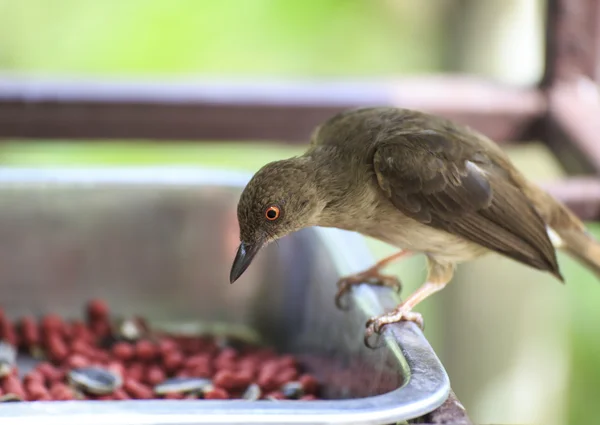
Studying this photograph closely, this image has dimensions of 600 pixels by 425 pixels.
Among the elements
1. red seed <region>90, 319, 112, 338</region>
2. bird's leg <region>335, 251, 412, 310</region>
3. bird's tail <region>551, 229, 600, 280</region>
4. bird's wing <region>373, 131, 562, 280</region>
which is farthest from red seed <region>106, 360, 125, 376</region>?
bird's tail <region>551, 229, 600, 280</region>

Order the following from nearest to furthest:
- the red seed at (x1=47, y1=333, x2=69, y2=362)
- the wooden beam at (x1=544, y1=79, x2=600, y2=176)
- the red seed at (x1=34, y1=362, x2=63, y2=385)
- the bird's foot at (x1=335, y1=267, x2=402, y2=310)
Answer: the bird's foot at (x1=335, y1=267, x2=402, y2=310), the red seed at (x1=34, y1=362, x2=63, y2=385), the red seed at (x1=47, y1=333, x2=69, y2=362), the wooden beam at (x1=544, y1=79, x2=600, y2=176)

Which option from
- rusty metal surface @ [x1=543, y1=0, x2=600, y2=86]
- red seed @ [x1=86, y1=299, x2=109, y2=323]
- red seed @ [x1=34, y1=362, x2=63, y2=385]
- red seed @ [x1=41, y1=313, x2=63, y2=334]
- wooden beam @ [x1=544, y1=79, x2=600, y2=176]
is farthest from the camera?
rusty metal surface @ [x1=543, y1=0, x2=600, y2=86]

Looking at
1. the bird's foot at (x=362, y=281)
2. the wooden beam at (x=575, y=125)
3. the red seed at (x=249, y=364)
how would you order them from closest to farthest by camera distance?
the bird's foot at (x=362, y=281) < the red seed at (x=249, y=364) < the wooden beam at (x=575, y=125)

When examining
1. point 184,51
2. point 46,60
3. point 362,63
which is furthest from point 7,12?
point 362,63

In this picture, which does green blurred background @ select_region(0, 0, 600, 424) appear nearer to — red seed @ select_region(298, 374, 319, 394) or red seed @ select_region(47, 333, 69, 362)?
red seed @ select_region(47, 333, 69, 362)

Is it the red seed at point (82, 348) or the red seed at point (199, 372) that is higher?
the red seed at point (82, 348)

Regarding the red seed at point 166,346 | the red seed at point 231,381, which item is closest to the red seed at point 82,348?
the red seed at point 166,346

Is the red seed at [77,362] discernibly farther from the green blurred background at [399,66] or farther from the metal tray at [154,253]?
the green blurred background at [399,66]
